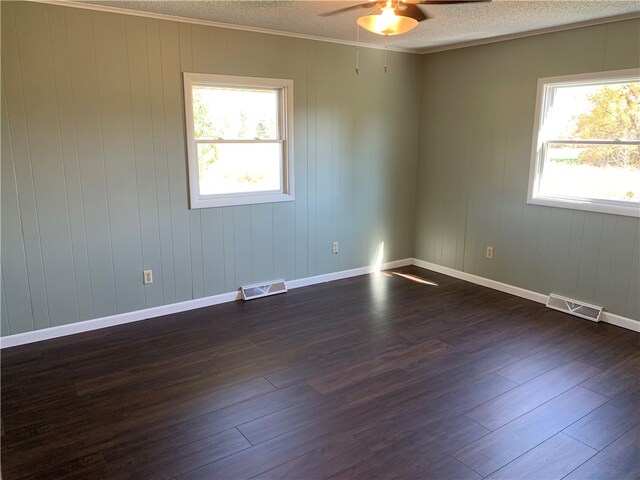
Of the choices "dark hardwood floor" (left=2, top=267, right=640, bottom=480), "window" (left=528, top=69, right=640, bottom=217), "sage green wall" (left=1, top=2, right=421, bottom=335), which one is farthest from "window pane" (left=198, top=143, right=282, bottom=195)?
"window" (left=528, top=69, right=640, bottom=217)

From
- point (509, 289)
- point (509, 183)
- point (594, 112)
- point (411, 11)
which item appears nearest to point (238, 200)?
point (411, 11)

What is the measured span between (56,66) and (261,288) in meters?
2.47

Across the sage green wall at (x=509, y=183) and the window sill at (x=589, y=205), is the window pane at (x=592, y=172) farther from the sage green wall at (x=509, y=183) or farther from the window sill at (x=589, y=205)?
the sage green wall at (x=509, y=183)

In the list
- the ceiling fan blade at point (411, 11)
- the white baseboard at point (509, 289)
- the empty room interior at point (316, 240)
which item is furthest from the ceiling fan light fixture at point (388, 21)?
the white baseboard at point (509, 289)

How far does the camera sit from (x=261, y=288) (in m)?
4.52

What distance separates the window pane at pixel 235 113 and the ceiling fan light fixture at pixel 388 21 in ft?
6.05

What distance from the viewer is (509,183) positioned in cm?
454

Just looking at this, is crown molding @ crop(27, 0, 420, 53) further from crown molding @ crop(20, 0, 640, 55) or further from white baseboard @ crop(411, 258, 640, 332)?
white baseboard @ crop(411, 258, 640, 332)

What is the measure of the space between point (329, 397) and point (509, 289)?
8.79 feet

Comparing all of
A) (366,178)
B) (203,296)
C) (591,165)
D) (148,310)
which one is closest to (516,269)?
(591,165)

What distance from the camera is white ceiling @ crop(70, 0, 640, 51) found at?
10.7 feet

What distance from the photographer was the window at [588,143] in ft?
12.1

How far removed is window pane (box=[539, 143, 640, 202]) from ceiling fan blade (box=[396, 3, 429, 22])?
1.76m

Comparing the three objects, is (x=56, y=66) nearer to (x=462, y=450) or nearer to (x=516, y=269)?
(x=462, y=450)
